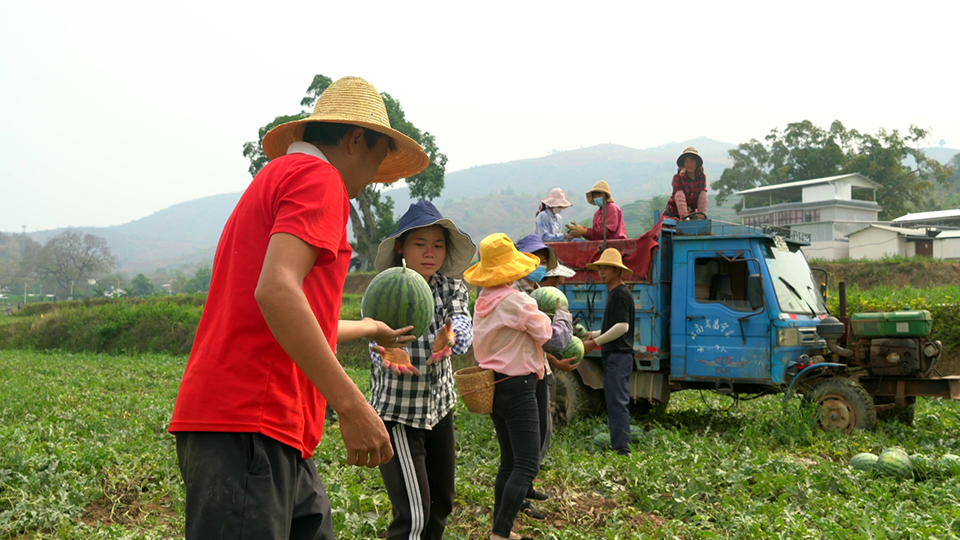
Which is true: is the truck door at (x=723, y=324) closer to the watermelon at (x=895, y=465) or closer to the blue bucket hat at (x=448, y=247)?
the watermelon at (x=895, y=465)

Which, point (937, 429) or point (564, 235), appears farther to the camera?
point (564, 235)

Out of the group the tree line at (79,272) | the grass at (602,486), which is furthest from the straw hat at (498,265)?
the tree line at (79,272)

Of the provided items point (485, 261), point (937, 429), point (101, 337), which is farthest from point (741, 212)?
point (485, 261)

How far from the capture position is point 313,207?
73.8 inches

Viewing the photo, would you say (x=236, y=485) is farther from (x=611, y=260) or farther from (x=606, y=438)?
(x=606, y=438)

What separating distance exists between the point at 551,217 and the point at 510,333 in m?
5.36

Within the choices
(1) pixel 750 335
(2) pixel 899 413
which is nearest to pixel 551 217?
(1) pixel 750 335

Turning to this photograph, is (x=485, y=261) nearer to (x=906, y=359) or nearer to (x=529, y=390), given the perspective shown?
(x=529, y=390)

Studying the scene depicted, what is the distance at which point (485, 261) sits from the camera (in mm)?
4449

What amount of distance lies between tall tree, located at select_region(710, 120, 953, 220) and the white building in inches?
88.6

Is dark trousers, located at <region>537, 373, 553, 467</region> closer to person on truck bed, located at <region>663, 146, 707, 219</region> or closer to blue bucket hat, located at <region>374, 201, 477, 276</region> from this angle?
blue bucket hat, located at <region>374, 201, 477, 276</region>

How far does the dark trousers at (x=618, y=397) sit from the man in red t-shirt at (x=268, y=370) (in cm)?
531

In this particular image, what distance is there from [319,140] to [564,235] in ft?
24.9

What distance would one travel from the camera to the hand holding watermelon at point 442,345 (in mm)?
3617
